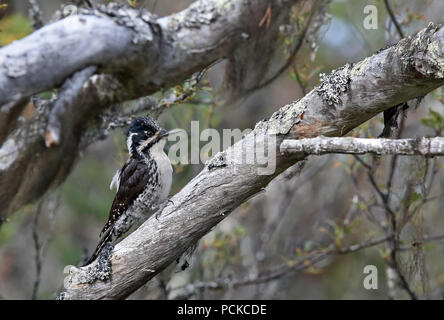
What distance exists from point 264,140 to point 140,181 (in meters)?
1.35

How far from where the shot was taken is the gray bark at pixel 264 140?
8.34 feet

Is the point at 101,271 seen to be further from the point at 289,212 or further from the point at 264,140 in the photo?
the point at 289,212

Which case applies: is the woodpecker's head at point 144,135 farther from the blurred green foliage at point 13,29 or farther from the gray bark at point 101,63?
the blurred green foliage at point 13,29

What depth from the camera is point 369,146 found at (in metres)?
2.36

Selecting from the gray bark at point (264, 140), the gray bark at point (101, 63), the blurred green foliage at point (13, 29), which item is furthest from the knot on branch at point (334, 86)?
the blurred green foliage at point (13, 29)

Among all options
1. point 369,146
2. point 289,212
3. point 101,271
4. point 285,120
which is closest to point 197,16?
point 285,120

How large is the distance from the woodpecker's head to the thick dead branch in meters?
1.36

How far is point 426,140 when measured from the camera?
2236 millimetres

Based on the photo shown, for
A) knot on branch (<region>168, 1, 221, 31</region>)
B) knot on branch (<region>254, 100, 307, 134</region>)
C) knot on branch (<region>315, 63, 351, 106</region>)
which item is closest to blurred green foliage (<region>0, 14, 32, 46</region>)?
knot on branch (<region>168, 1, 221, 31</region>)

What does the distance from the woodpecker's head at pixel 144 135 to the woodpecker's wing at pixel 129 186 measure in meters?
0.09

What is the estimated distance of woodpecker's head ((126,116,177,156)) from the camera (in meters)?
3.76

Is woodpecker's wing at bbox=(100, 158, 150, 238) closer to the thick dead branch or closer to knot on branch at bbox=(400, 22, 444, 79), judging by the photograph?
the thick dead branch

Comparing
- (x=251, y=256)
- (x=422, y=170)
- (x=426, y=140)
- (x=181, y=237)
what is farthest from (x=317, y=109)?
(x=251, y=256)

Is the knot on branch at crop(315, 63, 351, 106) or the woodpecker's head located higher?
the woodpecker's head
